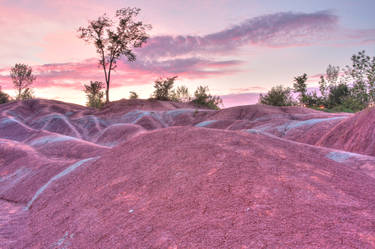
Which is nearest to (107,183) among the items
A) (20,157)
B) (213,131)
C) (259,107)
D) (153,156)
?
(153,156)

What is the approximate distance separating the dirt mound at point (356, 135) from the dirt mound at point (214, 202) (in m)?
4.45

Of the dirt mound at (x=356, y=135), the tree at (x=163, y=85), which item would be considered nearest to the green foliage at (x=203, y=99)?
the tree at (x=163, y=85)

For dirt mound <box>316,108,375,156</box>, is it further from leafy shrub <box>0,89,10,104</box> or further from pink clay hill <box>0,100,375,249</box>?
leafy shrub <box>0,89,10,104</box>

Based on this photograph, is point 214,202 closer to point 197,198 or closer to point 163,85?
point 197,198

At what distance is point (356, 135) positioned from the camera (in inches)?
362

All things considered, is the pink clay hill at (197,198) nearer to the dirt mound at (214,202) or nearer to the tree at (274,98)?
the dirt mound at (214,202)

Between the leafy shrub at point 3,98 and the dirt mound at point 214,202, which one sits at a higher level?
the leafy shrub at point 3,98

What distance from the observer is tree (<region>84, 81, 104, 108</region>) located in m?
42.2

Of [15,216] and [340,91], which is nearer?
[15,216]

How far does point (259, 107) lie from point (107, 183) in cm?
1903

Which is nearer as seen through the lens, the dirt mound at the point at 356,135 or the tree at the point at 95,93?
the dirt mound at the point at 356,135

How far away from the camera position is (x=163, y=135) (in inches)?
255

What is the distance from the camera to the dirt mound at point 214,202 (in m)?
2.79

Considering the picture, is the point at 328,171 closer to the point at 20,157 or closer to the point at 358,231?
the point at 358,231
